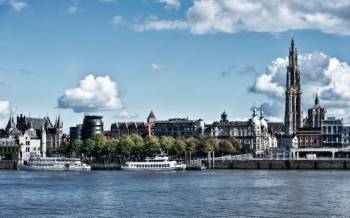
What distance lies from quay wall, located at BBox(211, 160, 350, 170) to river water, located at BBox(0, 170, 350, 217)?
50.0 metres

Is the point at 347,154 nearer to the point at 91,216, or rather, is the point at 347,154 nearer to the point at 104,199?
the point at 104,199

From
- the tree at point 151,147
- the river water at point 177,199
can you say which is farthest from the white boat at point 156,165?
the river water at point 177,199

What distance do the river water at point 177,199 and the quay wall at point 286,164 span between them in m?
50.0

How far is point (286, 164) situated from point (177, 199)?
81.4 m

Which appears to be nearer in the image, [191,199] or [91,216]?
[91,216]

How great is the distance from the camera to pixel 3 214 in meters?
62.5

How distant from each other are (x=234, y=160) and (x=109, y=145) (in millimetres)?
32834

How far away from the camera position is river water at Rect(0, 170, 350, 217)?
6294cm

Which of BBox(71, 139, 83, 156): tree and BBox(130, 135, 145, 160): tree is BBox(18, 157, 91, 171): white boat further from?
BBox(71, 139, 83, 156): tree

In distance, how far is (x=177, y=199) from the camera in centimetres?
7481

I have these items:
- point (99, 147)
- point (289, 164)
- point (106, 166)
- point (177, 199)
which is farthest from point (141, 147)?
point (177, 199)

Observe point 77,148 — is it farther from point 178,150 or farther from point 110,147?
point 178,150

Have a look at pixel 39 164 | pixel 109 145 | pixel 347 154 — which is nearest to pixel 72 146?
pixel 109 145

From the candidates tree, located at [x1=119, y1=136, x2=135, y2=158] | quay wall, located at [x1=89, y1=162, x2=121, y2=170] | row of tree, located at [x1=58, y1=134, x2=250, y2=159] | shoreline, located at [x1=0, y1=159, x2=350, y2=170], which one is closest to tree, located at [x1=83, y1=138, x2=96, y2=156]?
row of tree, located at [x1=58, y1=134, x2=250, y2=159]
